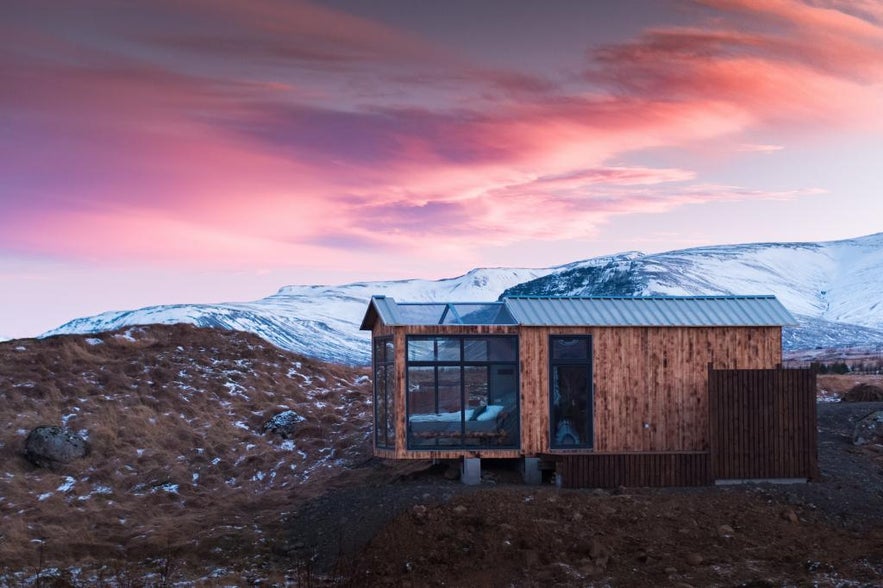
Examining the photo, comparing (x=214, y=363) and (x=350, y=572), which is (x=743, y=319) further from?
(x=214, y=363)

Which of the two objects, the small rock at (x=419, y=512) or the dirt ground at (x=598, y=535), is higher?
the small rock at (x=419, y=512)

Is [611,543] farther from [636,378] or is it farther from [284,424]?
[284,424]

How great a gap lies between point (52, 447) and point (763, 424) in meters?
21.3

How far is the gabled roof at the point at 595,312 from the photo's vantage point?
23728 millimetres

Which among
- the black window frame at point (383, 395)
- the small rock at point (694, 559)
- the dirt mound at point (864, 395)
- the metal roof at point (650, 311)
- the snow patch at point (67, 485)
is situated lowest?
the snow patch at point (67, 485)

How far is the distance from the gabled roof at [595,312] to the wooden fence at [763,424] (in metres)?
1.93

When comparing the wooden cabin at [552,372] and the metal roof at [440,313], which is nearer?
the wooden cabin at [552,372]

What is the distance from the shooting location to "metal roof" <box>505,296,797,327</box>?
2394cm

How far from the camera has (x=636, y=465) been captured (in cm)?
2275

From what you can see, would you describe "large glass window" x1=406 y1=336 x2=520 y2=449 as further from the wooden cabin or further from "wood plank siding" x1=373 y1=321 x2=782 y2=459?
"wood plank siding" x1=373 y1=321 x2=782 y2=459

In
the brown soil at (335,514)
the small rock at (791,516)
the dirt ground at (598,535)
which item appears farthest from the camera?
the small rock at (791,516)

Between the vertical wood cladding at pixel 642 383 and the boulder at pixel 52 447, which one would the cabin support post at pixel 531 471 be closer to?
the vertical wood cladding at pixel 642 383

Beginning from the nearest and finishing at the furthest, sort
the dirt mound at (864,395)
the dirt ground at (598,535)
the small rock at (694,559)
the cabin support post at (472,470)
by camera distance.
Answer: the dirt ground at (598,535), the small rock at (694,559), the cabin support post at (472,470), the dirt mound at (864,395)

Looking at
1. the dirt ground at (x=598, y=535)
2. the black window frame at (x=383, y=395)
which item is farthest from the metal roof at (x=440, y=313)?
the dirt ground at (x=598, y=535)
